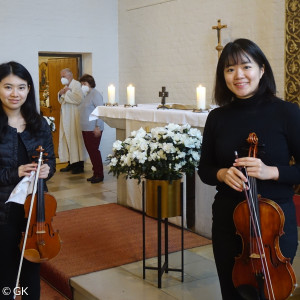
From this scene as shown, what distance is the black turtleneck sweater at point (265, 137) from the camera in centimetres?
195

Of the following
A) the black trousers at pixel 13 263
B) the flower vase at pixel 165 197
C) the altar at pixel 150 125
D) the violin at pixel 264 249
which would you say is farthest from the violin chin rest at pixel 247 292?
the altar at pixel 150 125

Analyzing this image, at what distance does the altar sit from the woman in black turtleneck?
179 cm

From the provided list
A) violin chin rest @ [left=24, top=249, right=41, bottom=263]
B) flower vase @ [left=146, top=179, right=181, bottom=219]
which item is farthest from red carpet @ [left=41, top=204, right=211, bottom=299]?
violin chin rest @ [left=24, top=249, right=41, bottom=263]

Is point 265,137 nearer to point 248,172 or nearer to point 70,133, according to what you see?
point 248,172

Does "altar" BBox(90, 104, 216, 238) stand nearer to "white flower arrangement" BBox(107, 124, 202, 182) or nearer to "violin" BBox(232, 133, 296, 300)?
"white flower arrangement" BBox(107, 124, 202, 182)

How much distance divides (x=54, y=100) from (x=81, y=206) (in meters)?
4.15

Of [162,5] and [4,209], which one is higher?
[162,5]

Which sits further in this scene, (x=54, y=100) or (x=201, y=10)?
(x=54, y=100)

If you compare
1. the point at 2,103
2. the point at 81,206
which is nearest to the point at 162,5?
the point at 81,206

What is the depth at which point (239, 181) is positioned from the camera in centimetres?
189

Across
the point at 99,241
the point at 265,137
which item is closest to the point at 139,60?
the point at 99,241

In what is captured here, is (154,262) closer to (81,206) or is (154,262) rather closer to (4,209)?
(4,209)

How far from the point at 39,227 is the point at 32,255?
15cm

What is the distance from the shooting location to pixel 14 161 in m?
2.57
